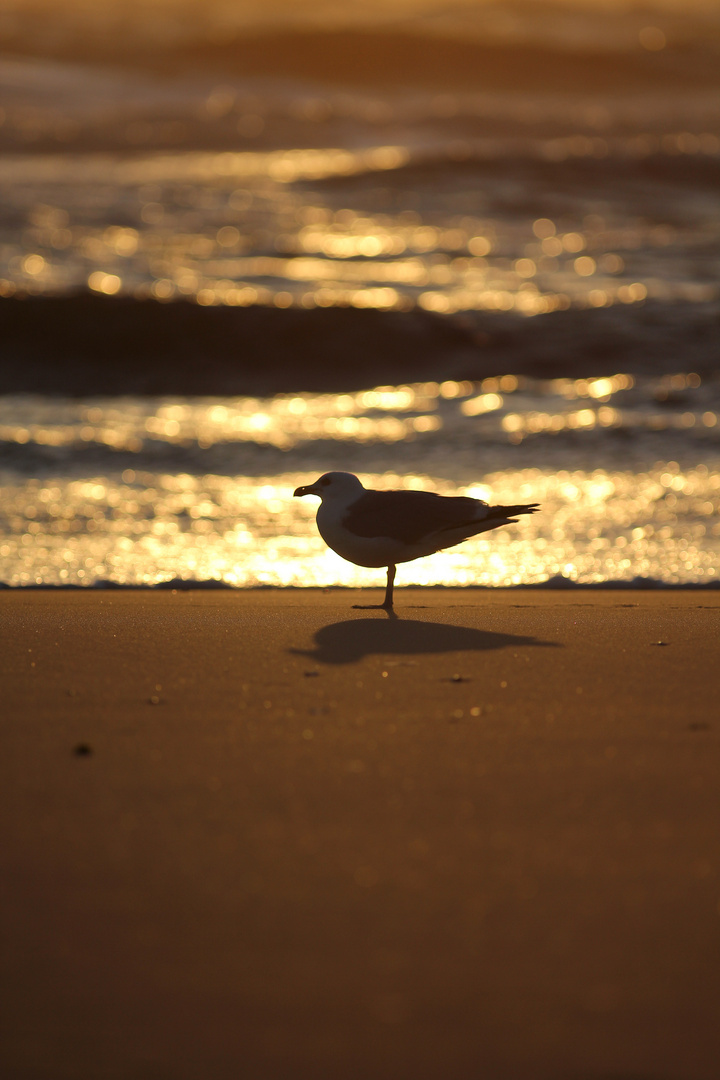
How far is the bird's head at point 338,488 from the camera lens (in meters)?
5.12

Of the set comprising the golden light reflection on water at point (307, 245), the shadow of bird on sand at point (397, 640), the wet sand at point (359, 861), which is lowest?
the wet sand at point (359, 861)

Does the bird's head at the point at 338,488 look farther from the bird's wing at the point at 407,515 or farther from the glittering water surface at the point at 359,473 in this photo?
the glittering water surface at the point at 359,473

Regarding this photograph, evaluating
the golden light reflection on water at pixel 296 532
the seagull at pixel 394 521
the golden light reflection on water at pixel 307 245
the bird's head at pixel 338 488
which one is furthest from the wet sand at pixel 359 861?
the golden light reflection on water at pixel 307 245

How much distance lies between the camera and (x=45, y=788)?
9.82ft

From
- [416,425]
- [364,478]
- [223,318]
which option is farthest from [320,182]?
[364,478]

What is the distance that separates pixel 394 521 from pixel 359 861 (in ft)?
8.15

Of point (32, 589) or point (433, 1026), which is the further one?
point (32, 589)

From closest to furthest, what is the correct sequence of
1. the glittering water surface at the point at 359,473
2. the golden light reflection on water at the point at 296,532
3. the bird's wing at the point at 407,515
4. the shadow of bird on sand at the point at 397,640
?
the shadow of bird on sand at the point at 397,640 → the bird's wing at the point at 407,515 → the golden light reflection on water at the point at 296,532 → the glittering water surface at the point at 359,473

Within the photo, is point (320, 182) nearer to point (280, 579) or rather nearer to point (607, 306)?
point (607, 306)

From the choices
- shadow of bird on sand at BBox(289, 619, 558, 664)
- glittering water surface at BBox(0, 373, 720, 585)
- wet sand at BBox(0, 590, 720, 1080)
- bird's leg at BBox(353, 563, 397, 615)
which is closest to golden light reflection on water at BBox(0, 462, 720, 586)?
glittering water surface at BBox(0, 373, 720, 585)

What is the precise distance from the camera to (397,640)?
449 cm

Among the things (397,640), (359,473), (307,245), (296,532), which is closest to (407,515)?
(397,640)

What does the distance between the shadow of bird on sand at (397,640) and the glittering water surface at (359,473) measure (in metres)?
1.09

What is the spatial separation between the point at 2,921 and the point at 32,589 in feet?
11.2
